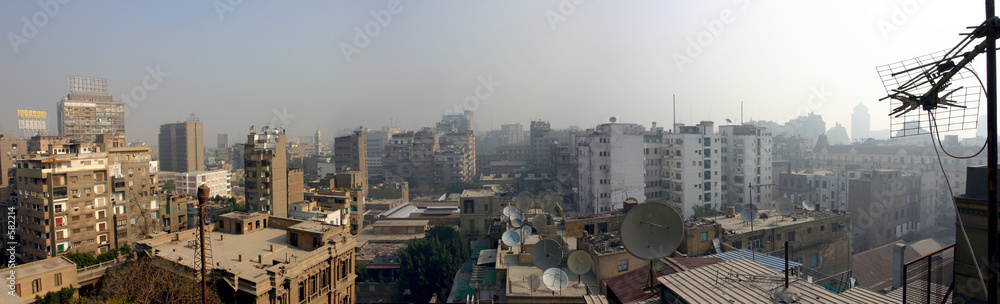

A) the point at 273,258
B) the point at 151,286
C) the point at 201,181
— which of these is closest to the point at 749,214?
the point at 273,258

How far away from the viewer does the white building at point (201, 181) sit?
69750 millimetres

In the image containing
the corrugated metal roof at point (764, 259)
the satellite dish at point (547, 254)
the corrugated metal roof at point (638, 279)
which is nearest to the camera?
the corrugated metal roof at point (638, 279)

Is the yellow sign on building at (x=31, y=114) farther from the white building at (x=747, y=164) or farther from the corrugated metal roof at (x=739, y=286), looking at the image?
the corrugated metal roof at (x=739, y=286)

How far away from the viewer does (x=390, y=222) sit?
4634 centimetres

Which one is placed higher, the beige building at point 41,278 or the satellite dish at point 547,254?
the satellite dish at point 547,254

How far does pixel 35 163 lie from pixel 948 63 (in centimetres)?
4260

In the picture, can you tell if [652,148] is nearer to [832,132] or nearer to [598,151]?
[598,151]

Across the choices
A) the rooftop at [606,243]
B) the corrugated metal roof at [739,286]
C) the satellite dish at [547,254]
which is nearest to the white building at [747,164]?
the rooftop at [606,243]

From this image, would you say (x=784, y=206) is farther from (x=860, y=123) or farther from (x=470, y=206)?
(x=860, y=123)

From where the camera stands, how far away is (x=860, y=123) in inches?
5827

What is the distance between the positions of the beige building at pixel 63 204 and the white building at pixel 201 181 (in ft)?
125

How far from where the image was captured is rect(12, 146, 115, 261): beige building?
29.6 metres

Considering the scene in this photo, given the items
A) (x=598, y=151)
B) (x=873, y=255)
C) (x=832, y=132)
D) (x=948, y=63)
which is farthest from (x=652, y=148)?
(x=832, y=132)

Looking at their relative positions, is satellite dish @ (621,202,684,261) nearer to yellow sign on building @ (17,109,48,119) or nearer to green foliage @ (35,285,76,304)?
green foliage @ (35,285,76,304)
